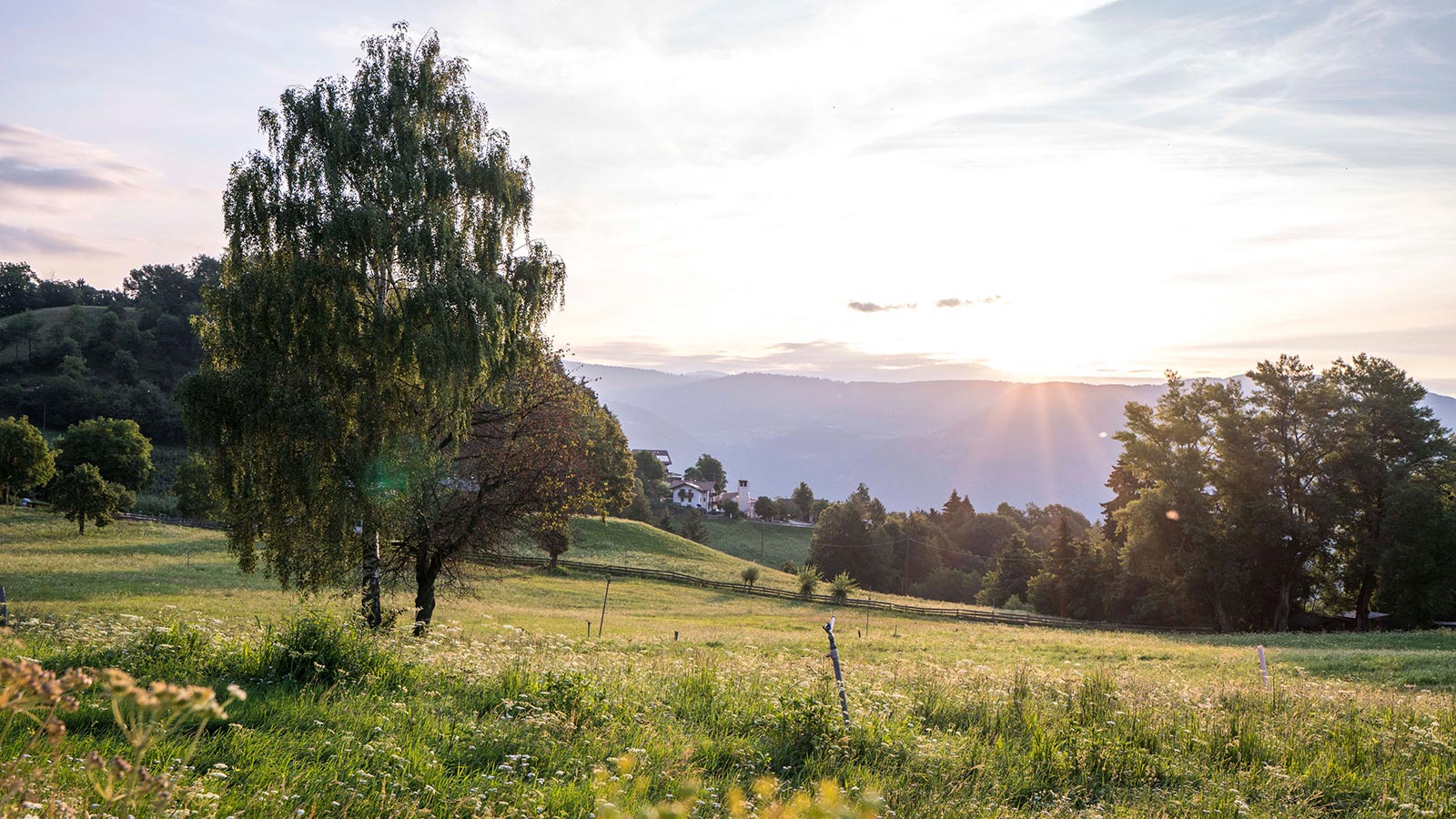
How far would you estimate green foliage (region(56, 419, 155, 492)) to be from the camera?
56625 mm

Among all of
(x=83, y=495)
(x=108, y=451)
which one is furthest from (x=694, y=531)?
(x=83, y=495)

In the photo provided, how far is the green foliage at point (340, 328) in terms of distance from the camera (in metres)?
18.0

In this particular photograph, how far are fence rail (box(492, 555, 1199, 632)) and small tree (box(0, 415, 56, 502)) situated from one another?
1246 inches

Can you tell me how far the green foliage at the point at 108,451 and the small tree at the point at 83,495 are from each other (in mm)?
7365

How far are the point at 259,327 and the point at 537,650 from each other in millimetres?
11766

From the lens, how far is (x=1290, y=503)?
4672 cm

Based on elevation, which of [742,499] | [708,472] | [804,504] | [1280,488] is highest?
[1280,488]

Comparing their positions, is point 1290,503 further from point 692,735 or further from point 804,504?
point 804,504

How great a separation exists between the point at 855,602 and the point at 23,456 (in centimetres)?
5595

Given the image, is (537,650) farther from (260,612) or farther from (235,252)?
(260,612)

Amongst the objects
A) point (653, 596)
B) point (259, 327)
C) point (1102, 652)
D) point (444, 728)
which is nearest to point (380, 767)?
point (444, 728)

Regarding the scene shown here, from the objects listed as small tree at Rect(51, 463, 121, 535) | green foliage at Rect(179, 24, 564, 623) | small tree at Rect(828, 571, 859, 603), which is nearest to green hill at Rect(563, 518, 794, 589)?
small tree at Rect(828, 571, 859, 603)

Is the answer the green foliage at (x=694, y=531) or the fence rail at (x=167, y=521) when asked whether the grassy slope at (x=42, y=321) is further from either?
the green foliage at (x=694, y=531)

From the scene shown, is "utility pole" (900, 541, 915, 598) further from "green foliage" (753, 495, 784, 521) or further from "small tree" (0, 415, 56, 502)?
"small tree" (0, 415, 56, 502)
